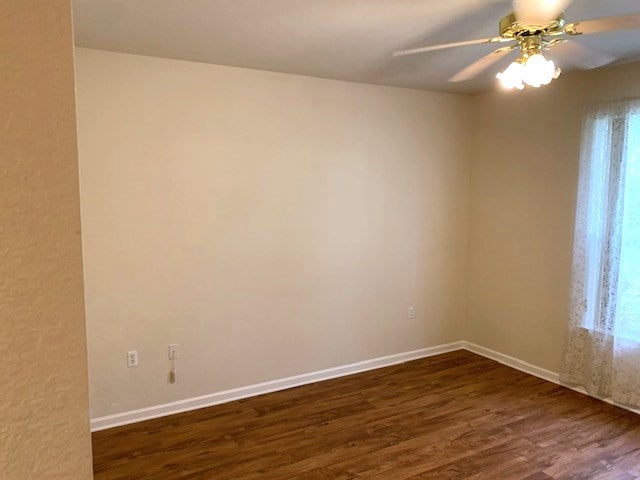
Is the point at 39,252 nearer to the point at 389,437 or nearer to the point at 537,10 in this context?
the point at 537,10

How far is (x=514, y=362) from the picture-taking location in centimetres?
423

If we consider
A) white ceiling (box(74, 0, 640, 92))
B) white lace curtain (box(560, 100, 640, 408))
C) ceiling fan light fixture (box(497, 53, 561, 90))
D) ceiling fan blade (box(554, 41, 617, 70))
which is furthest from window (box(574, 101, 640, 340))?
ceiling fan light fixture (box(497, 53, 561, 90))

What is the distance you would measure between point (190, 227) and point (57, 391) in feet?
9.39

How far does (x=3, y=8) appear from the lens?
0.44m

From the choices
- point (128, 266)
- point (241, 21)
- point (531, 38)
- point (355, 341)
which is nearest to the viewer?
point (531, 38)

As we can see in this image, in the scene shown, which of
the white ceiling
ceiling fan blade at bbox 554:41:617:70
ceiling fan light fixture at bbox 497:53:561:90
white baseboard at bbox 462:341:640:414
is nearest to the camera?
ceiling fan light fixture at bbox 497:53:561:90

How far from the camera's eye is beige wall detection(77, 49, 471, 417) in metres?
3.05

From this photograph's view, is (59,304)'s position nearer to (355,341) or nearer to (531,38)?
(531,38)

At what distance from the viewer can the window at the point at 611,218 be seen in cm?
327

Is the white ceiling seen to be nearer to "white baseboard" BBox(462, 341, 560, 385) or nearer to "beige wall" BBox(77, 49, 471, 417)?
"beige wall" BBox(77, 49, 471, 417)

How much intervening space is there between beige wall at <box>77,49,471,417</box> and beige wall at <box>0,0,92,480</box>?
2.71 meters

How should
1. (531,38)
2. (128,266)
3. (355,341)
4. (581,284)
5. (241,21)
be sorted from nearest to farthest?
1. (531,38)
2. (241,21)
3. (128,266)
4. (581,284)
5. (355,341)

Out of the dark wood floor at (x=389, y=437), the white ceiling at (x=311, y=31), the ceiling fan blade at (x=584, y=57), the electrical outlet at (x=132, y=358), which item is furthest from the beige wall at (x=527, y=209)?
the electrical outlet at (x=132, y=358)

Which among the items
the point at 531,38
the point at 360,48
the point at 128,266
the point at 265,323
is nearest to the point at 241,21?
the point at 360,48
